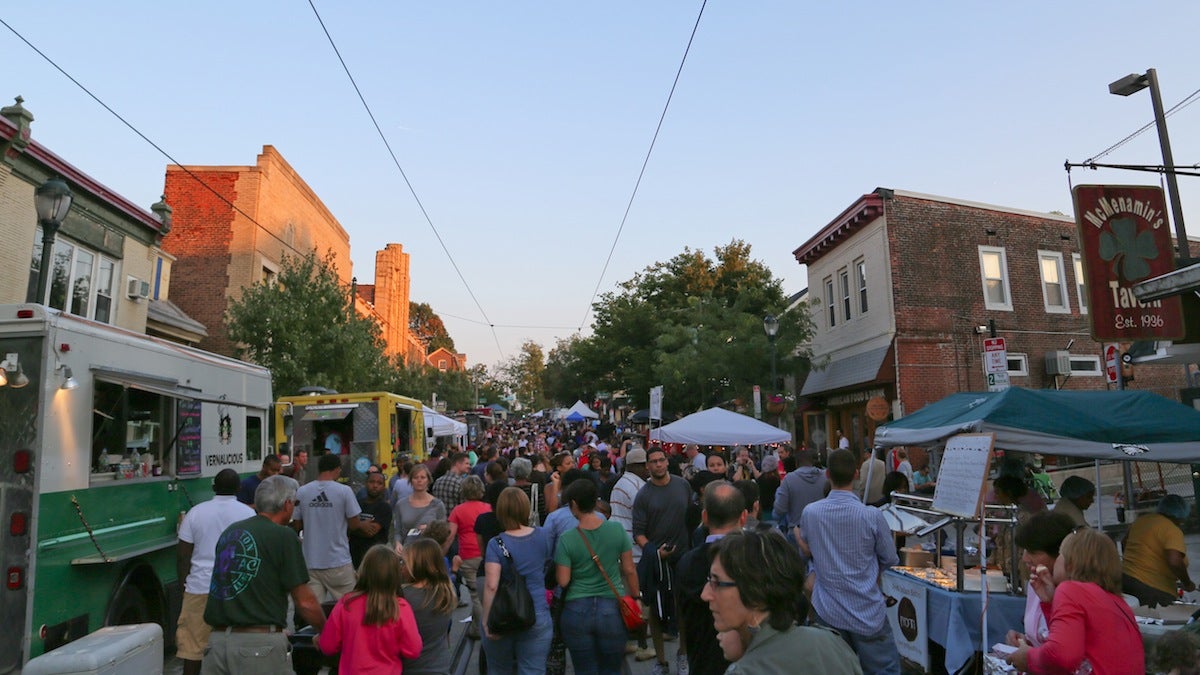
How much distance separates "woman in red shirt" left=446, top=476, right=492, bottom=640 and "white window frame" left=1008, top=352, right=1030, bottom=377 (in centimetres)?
2033

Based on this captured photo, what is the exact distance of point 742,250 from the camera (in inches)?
1448

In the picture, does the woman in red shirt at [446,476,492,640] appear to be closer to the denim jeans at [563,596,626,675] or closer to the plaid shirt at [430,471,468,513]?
the plaid shirt at [430,471,468,513]

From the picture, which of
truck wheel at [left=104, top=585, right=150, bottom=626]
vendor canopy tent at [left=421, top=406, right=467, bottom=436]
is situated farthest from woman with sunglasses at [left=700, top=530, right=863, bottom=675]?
vendor canopy tent at [left=421, top=406, right=467, bottom=436]

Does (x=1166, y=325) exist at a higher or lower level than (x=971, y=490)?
higher

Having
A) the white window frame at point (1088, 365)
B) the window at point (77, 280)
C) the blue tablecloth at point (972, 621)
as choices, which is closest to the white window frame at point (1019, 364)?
the white window frame at point (1088, 365)

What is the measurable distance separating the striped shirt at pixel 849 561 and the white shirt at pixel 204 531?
426cm

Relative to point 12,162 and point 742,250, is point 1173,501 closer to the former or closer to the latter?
point 12,162

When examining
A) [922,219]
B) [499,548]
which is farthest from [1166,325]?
[922,219]

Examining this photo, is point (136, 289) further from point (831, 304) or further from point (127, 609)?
point (831, 304)

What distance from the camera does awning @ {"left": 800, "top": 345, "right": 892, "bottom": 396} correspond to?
74.6 ft

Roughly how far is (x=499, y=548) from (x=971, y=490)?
11.7ft

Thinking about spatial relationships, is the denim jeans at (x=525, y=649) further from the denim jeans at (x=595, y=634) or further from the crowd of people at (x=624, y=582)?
the denim jeans at (x=595, y=634)

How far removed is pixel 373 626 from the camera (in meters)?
4.05

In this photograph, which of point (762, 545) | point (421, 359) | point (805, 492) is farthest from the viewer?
point (421, 359)
